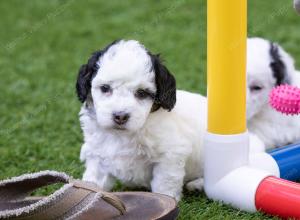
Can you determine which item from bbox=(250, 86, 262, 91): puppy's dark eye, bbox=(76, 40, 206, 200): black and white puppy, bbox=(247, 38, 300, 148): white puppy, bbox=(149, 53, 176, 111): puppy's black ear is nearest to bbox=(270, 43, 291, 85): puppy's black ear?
bbox=(247, 38, 300, 148): white puppy

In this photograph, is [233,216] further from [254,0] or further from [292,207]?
[254,0]

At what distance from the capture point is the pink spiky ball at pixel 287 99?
10.4 feet

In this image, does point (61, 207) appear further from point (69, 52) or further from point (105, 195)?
point (69, 52)

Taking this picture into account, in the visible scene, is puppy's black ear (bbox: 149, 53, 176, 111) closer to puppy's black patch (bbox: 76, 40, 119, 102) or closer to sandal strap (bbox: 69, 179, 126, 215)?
puppy's black patch (bbox: 76, 40, 119, 102)

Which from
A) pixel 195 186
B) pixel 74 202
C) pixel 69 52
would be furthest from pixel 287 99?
pixel 69 52

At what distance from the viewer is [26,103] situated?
203 inches

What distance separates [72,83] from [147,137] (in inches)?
96.3

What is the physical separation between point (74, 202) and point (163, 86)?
0.71 meters

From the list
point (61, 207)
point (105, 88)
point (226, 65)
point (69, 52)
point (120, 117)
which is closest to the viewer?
point (61, 207)

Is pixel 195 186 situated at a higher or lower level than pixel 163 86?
lower

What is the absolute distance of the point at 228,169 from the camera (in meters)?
3.29

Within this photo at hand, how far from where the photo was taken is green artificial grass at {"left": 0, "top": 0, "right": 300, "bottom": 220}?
13.3ft

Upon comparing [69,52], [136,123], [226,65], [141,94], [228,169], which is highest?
[69,52]

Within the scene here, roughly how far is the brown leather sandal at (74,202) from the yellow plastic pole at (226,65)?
0.51m
